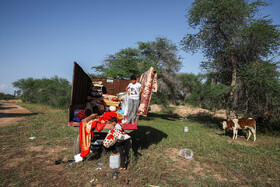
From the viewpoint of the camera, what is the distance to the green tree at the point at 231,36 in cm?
1062

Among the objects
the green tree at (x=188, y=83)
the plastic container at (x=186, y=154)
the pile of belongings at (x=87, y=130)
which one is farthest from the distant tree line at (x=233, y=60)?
the green tree at (x=188, y=83)

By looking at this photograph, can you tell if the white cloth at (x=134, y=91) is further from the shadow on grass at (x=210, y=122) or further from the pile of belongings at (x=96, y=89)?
the shadow on grass at (x=210, y=122)

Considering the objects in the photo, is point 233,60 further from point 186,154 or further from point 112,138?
point 112,138

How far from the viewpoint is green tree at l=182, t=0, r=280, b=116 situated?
10.6m

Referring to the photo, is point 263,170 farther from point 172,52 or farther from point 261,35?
point 172,52

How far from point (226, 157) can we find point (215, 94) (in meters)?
6.05

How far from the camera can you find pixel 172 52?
54.4 feet

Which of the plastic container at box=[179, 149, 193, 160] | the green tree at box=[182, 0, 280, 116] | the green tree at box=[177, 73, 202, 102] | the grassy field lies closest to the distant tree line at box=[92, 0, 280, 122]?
the green tree at box=[182, 0, 280, 116]

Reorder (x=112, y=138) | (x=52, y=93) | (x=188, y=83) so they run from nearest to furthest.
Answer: (x=112, y=138)
(x=52, y=93)
(x=188, y=83)

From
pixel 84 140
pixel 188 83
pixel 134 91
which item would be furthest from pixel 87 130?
pixel 188 83

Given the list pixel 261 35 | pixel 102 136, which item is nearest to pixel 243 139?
pixel 261 35

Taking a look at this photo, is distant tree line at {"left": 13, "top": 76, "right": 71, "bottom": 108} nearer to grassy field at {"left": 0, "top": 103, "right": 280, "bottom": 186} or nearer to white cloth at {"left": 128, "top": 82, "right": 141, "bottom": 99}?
grassy field at {"left": 0, "top": 103, "right": 280, "bottom": 186}

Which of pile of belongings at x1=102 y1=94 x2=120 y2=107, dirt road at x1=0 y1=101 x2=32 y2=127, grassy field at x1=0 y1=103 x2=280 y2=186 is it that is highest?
pile of belongings at x1=102 y1=94 x2=120 y2=107

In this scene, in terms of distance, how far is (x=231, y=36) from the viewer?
11.2 m
